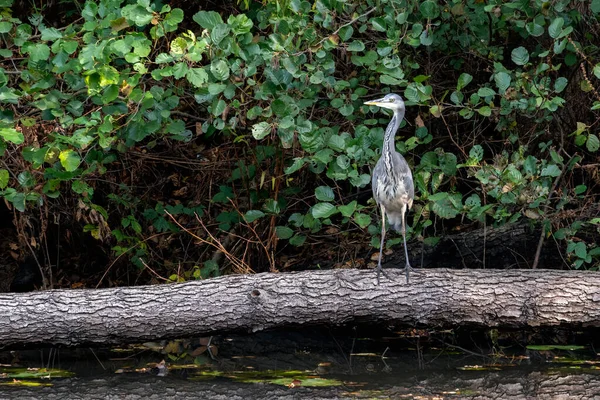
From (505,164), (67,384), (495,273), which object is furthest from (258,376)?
(505,164)

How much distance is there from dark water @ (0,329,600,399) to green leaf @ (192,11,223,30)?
6.92 feet

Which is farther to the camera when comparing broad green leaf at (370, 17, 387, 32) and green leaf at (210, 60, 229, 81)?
broad green leaf at (370, 17, 387, 32)

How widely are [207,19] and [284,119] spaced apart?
761 millimetres

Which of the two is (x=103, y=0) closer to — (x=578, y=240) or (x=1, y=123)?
(x=1, y=123)

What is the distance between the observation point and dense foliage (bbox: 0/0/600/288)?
207 inches

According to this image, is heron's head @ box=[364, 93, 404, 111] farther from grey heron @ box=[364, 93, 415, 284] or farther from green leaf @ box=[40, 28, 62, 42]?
green leaf @ box=[40, 28, 62, 42]

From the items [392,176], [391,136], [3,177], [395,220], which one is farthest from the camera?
[395,220]

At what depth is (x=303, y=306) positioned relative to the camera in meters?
5.14

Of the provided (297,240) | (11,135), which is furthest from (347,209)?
(11,135)

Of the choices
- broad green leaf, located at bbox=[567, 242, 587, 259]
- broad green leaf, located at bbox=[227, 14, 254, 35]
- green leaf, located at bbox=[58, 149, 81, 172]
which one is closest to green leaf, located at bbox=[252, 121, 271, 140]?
broad green leaf, located at bbox=[227, 14, 254, 35]

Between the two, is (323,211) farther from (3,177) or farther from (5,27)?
(5,27)

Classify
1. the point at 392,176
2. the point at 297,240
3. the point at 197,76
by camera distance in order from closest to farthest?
the point at 197,76 → the point at 392,176 → the point at 297,240

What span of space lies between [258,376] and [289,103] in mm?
1711

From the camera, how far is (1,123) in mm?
5156
